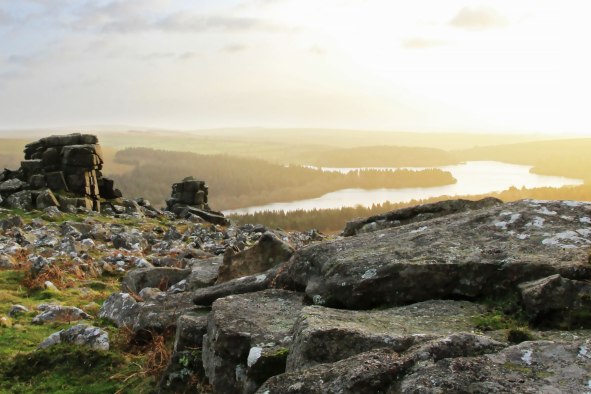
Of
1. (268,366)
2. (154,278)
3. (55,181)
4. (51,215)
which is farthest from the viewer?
(55,181)

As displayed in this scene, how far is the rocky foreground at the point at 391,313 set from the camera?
3.53 meters

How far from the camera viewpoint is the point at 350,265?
6.55 meters

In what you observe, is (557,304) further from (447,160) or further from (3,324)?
(447,160)

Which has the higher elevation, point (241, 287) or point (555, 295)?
point (555, 295)

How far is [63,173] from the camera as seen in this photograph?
1590 inches

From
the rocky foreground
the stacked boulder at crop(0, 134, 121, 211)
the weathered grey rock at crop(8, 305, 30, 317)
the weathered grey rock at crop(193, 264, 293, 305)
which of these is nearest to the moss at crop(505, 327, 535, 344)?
the rocky foreground

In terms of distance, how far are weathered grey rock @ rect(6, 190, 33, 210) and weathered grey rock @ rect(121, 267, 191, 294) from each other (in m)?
28.0

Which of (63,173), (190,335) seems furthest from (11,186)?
(190,335)

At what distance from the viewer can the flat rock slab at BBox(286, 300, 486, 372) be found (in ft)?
14.4

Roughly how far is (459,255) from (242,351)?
3394 millimetres

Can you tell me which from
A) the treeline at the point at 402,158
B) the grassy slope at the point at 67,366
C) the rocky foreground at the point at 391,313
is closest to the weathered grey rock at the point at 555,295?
the rocky foreground at the point at 391,313

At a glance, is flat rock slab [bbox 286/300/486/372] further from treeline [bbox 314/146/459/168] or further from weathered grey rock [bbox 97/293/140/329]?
treeline [bbox 314/146/459/168]

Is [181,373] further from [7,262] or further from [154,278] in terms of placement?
[7,262]

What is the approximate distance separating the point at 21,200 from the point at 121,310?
103 feet
